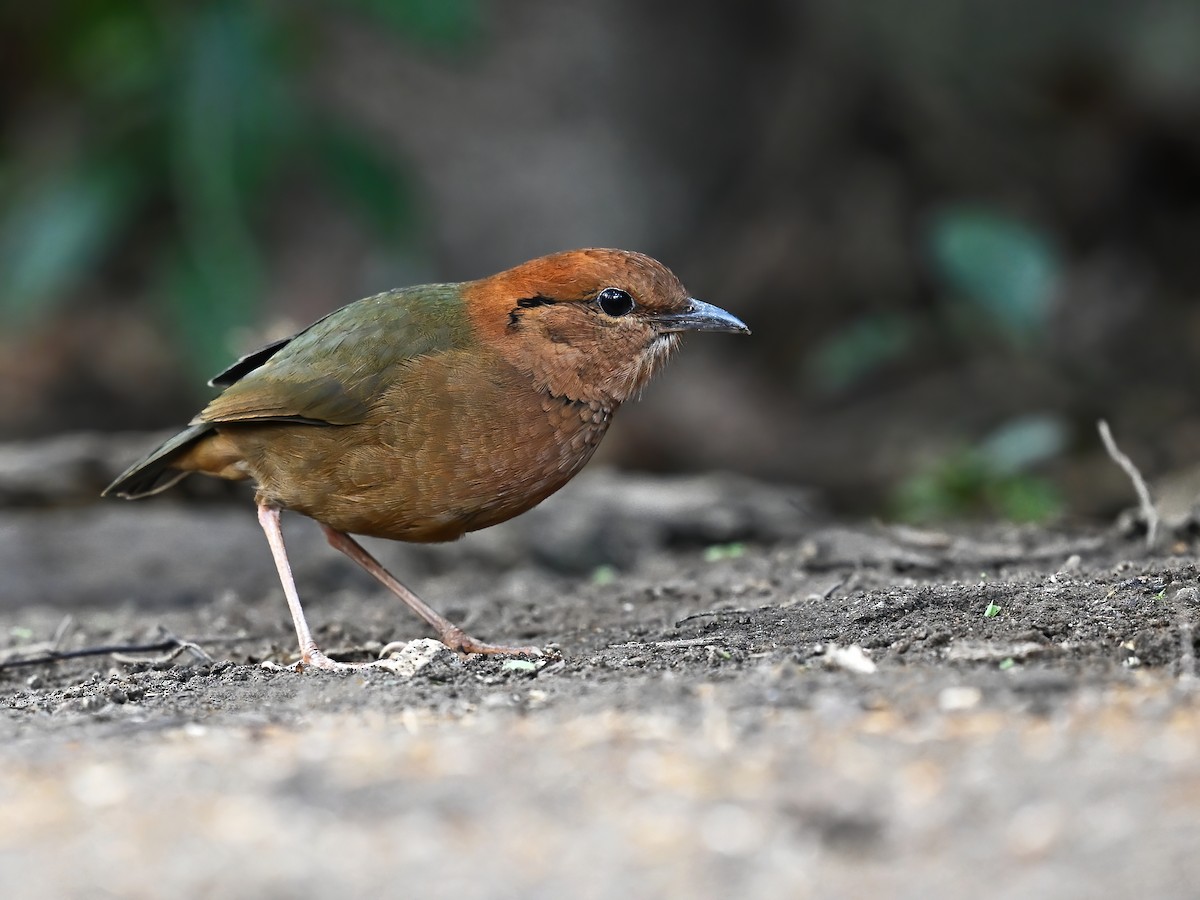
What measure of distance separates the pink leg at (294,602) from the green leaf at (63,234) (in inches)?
204

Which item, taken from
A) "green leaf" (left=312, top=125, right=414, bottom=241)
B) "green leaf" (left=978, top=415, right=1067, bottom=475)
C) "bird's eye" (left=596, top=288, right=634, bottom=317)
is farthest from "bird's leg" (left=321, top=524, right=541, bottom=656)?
"green leaf" (left=312, top=125, right=414, bottom=241)

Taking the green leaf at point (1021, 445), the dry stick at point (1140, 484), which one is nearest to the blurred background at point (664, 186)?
the green leaf at point (1021, 445)

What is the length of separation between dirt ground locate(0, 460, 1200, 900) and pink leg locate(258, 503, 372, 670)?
0.20 m

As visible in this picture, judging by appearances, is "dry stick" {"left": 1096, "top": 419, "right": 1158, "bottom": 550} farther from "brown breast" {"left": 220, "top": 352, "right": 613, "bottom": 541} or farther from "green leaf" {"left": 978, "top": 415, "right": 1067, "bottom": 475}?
"brown breast" {"left": 220, "top": 352, "right": 613, "bottom": 541}

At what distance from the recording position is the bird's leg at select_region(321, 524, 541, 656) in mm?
4898

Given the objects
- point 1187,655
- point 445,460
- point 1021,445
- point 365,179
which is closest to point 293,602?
point 445,460

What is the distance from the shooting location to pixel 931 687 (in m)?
3.31

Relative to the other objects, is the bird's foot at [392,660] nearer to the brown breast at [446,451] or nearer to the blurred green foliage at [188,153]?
the brown breast at [446,451]

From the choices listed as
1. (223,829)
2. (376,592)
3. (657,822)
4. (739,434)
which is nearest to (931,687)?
(657,822)

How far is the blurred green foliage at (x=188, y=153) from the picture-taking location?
9.12m

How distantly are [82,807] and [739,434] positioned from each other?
342 inches

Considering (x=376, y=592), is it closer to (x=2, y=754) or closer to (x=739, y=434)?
(x=2, y=754)

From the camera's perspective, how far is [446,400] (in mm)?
4859

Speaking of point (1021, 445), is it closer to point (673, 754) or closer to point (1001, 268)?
point (1001, 268)
